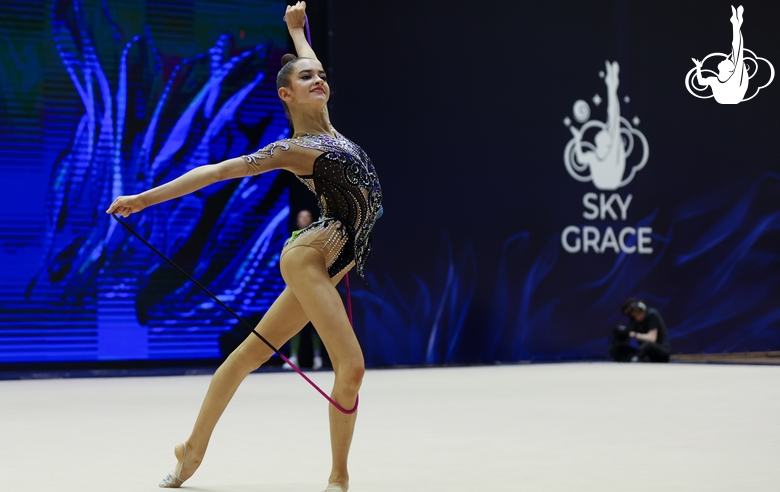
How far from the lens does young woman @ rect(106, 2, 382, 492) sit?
10.2 feet

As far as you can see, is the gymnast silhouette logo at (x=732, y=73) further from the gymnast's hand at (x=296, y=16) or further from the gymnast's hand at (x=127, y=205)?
the gymnast's hand at (x=127, y=205)

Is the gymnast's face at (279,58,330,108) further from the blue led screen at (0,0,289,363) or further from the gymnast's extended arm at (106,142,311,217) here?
the blue led screen at (0,0,289,363)

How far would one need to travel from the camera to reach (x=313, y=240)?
322 centimetres

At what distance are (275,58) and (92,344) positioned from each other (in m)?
3.42

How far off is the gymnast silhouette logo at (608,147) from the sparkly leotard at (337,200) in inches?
337

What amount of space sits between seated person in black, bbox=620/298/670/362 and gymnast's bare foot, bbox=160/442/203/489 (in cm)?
804

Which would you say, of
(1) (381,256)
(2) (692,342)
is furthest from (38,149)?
(2) (692,342)

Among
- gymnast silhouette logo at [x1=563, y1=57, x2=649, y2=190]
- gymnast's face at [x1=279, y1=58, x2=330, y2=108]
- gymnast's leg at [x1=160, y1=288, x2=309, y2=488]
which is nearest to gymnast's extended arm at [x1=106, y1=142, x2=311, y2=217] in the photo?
gymnast's face at [x1=279, y1=58, x2=330, y2=108]

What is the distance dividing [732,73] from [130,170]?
754 cm

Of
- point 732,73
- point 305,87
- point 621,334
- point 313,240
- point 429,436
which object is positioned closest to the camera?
point 313,240

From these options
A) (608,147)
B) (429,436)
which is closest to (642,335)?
(608,147)

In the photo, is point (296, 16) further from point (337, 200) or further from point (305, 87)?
point (337, 200)

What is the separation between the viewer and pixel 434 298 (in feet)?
35.6

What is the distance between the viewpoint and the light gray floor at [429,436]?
352cm
